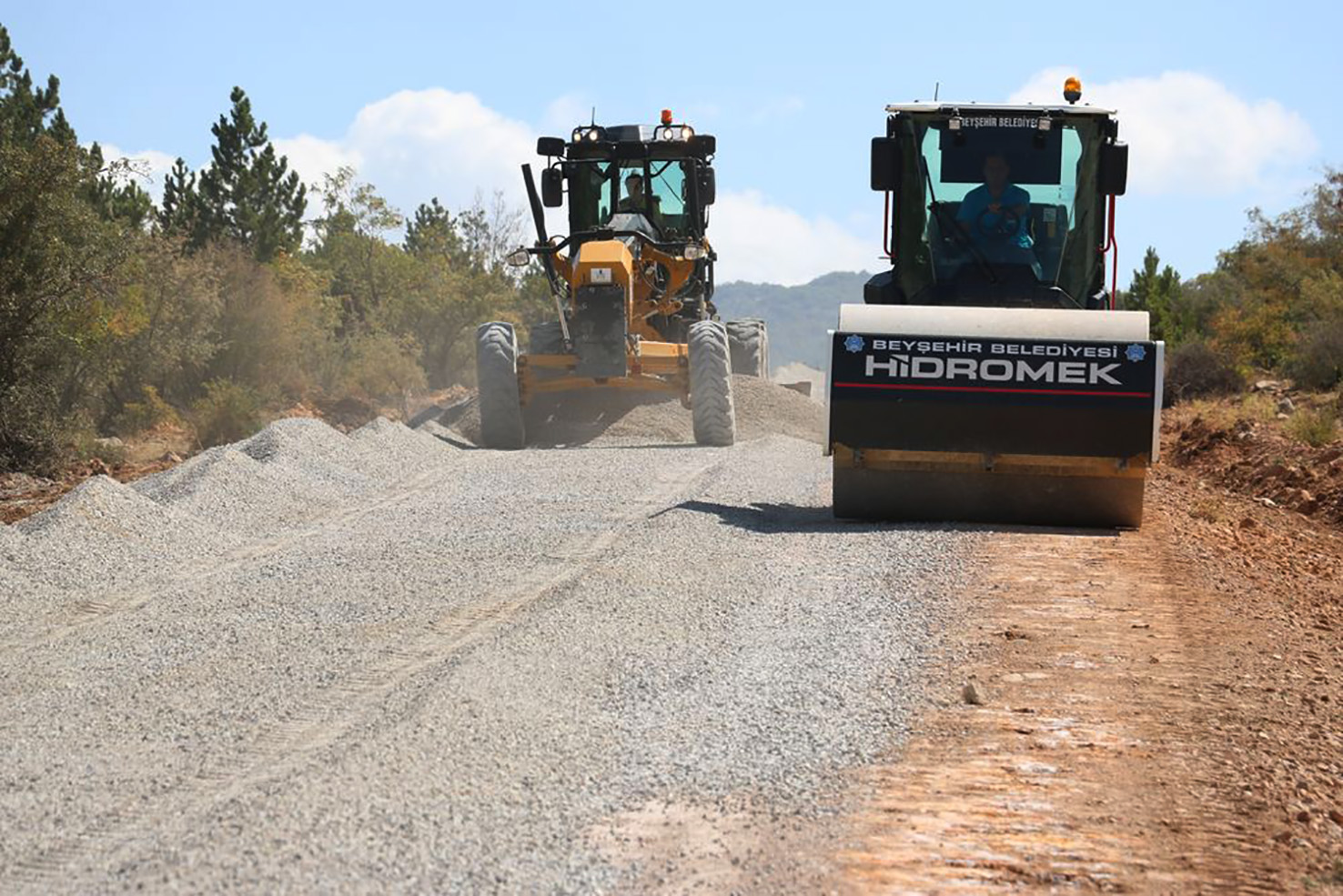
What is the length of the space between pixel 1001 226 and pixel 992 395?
2.02m

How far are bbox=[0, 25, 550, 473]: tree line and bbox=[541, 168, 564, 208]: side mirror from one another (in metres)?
5.56

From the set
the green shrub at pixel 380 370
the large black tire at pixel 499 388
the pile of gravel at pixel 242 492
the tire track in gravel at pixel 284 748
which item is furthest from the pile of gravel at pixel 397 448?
the green shrub at pixel 380 370

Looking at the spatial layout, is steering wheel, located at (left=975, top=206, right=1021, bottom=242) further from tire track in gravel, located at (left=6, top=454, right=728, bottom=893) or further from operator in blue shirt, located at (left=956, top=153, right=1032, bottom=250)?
tire track in gravel, located at (left=6, top=454, right=728, bottom=893)

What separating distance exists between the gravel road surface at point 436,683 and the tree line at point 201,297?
25.3ft

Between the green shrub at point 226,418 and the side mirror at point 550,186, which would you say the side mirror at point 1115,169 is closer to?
the side mirror at point 550,186

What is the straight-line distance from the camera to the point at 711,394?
19344 mm

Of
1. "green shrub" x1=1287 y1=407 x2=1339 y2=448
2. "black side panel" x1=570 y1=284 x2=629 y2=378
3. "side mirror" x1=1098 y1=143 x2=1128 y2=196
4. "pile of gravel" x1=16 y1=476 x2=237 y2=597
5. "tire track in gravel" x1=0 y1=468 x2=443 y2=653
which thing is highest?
"side mirror" x1=1098 y1=143 x2=1128 y2=196

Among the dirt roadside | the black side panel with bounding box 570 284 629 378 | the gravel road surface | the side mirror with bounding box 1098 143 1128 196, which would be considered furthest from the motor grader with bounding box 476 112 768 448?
the dirt roadside

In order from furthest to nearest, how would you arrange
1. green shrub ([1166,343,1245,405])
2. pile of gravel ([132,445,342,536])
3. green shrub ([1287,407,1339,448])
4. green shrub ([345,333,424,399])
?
green shrub ([345,333,424,399]) < green shrub ([1166,343,1245,405]) < green shrub ([1287,407,1339,448]) < pile of gravel ([132,445,342,536])

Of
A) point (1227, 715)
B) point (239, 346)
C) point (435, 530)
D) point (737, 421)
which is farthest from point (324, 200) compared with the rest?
point (1227, 715)

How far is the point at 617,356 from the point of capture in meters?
19.3

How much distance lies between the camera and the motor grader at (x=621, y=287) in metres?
19.3

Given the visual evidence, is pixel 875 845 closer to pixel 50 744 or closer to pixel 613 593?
pixel 50 744

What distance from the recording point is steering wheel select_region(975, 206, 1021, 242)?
40.9ft
